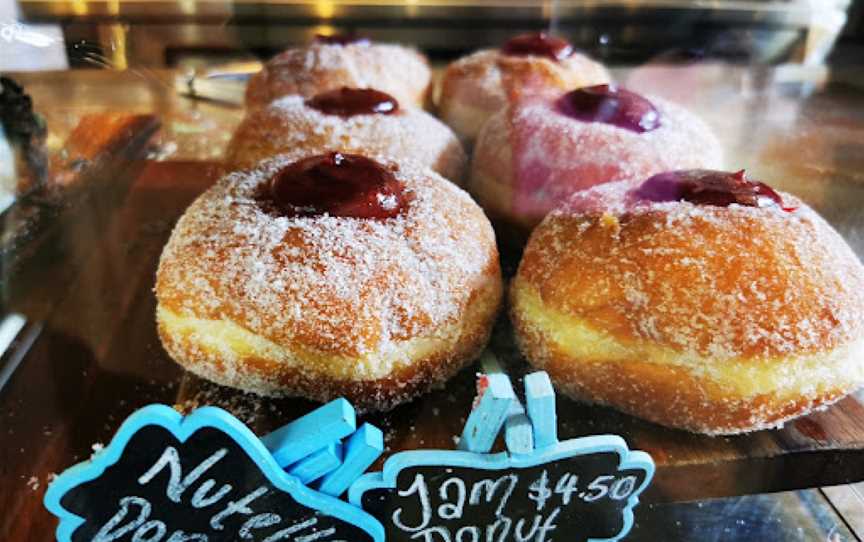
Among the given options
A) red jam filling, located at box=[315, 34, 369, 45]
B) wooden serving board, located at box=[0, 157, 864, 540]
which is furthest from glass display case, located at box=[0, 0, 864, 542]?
red jam filling, located at box=[315, 34, 369, 45]

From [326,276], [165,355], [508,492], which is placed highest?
[326,276]

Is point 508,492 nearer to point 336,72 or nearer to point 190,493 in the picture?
point 190,493

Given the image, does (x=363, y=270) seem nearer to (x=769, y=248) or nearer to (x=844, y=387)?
(x=769, y=248)

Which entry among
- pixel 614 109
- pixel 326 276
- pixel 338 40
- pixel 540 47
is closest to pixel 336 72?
pixel 338 40

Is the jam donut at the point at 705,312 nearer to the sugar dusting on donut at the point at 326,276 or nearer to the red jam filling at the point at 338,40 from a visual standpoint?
the sugar dusting on donut at the point at 326,276

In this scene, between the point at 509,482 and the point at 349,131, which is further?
the point at 349,131

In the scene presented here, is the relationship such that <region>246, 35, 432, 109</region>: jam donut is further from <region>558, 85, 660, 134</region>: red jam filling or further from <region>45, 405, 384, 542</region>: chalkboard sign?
<region>45, 405, 384, 542</region>: chalkboard sign

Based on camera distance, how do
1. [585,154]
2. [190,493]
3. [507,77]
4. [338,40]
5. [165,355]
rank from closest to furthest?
1. [190,493]
2. [165,355]
3. [585,154]
4. [507,77]
5. [338,40]

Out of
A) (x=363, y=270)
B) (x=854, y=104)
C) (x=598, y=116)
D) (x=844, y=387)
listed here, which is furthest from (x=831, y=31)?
(x=363, y=270)
